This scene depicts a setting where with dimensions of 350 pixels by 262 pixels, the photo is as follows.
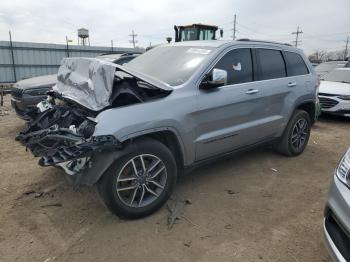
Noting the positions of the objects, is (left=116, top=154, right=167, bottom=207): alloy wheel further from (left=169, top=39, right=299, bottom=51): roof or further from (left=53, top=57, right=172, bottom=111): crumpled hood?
(left=169, top=39, right=299, bottom=51): roof

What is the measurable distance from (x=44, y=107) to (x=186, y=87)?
196 centimetres

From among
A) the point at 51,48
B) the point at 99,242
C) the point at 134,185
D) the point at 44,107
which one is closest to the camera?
the point at 99,242

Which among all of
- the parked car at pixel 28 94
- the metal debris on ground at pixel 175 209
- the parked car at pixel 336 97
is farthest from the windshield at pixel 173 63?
the parked car at pixel 336 97

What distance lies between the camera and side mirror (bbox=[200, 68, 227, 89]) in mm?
3525

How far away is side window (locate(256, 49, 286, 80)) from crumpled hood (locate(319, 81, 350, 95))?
15.1 feet

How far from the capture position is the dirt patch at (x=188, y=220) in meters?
2.81

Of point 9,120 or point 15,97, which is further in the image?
point 9,120

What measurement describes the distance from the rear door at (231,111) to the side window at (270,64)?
0.24 m

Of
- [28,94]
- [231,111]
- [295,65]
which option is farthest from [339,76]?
[28,94]

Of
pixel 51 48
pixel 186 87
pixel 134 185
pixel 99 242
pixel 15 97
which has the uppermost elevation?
pixel 51 48

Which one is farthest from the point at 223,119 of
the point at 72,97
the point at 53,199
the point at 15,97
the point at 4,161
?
the point at 15,97

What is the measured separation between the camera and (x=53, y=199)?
3697 mm

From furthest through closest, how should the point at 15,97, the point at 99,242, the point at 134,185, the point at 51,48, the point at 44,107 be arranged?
the point at 51,48, the point at 15,97, the point at 44,107, the point at 134,185, the point at 99,242

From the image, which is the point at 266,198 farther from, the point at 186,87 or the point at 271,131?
the point at 186,87
